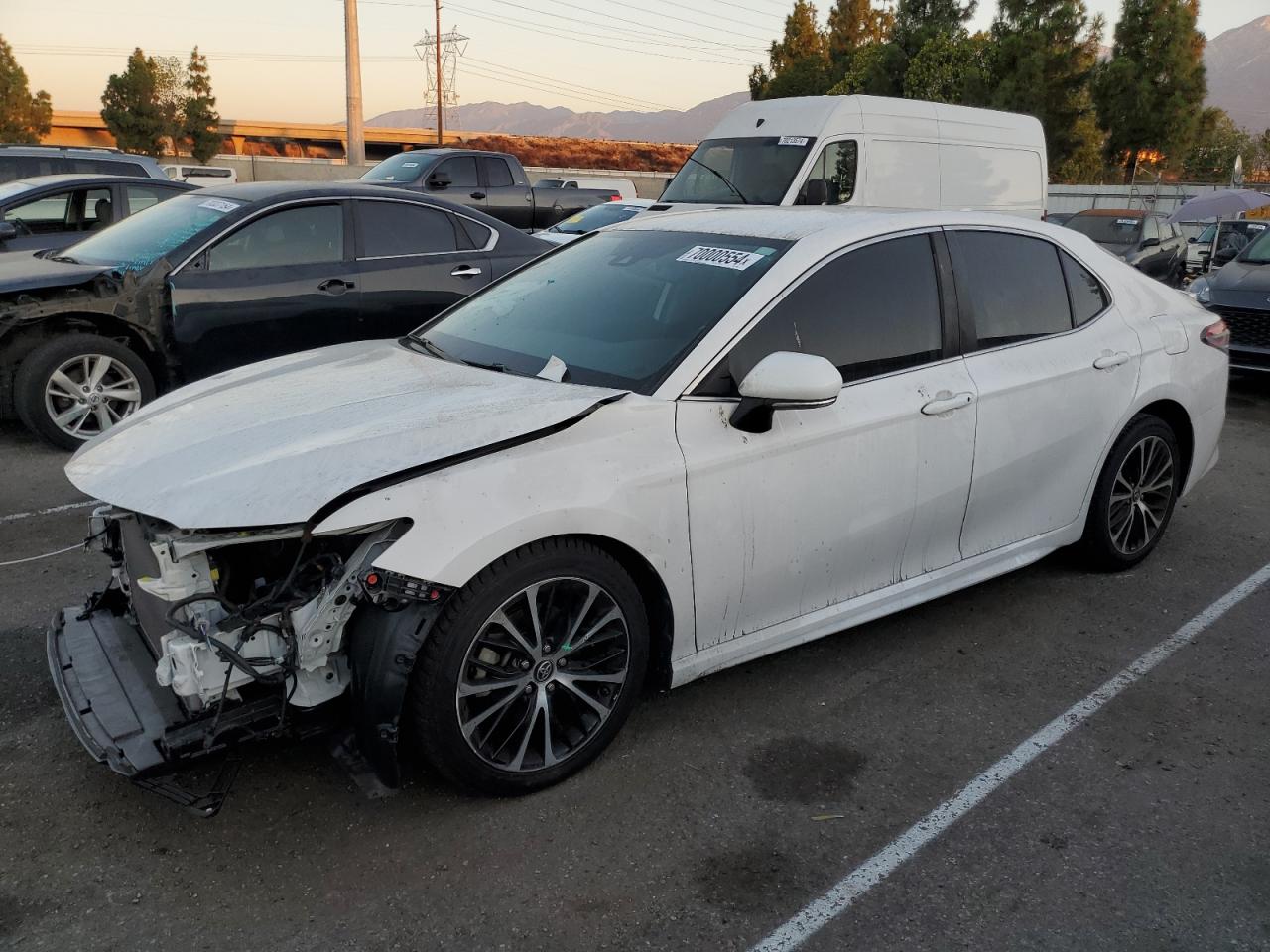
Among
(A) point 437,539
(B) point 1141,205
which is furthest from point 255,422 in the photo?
(B) point 1141,205

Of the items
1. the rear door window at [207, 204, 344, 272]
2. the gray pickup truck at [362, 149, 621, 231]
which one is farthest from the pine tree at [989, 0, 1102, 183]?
the rear door window at [207, 204, 344, 272]

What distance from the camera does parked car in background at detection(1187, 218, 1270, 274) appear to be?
18.1m

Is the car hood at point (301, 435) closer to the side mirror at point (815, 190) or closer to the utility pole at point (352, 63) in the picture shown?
the side mirror at point (815, 190)

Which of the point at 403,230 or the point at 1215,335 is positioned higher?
the point at 403,230

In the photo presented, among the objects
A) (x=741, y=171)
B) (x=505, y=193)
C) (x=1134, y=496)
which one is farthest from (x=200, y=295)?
(x=505, y=193)

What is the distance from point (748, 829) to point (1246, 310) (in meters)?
8.51

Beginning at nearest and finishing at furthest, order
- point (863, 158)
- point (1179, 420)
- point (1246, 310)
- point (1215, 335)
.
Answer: point (1179, 420) → point (1215, 335) → point (1246, 310) → point (863, 158)

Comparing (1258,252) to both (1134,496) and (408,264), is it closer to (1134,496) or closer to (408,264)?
(1134,496)

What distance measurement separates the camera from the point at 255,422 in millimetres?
3205

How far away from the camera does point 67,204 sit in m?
9.17

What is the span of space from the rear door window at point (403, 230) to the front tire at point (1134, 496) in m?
4.74

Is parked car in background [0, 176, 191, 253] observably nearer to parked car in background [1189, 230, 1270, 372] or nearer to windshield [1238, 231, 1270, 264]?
parked car in background [1189, 230, 1270, 372]

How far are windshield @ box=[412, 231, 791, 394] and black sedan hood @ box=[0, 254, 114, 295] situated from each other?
136 inches

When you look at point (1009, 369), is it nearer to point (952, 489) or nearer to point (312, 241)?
point (952, 489)
